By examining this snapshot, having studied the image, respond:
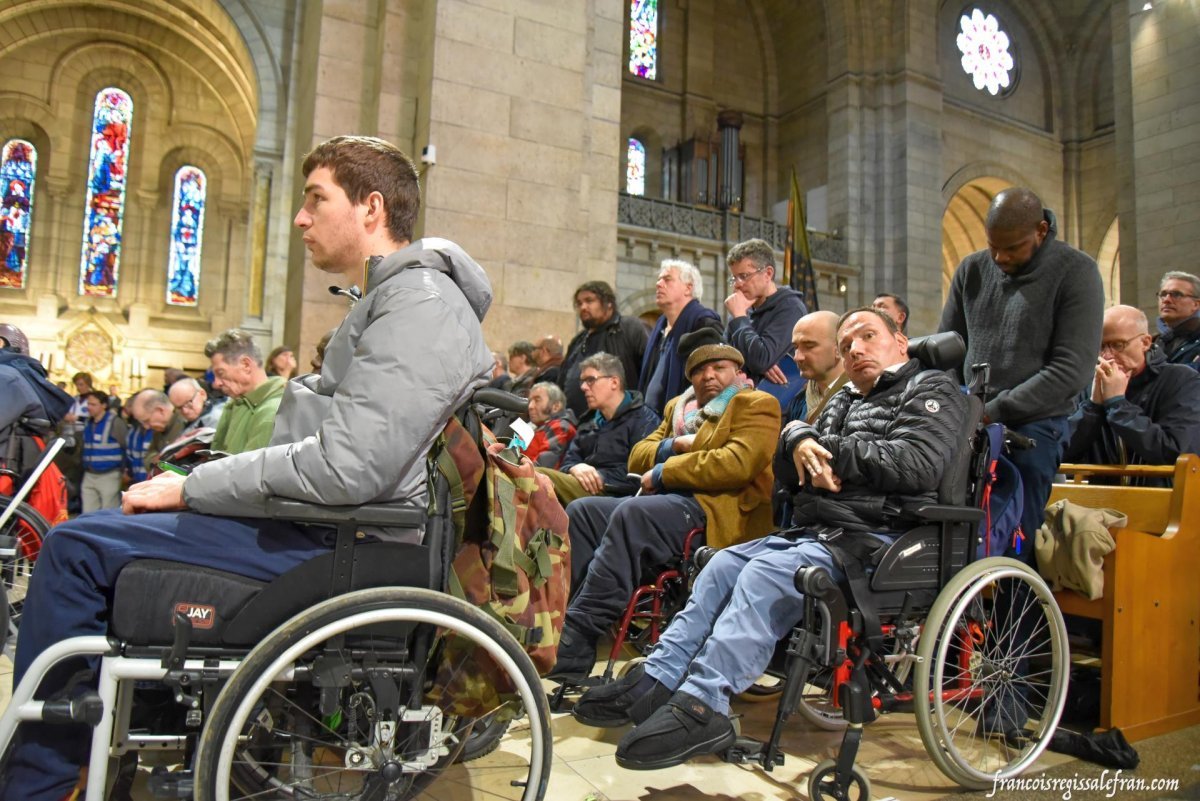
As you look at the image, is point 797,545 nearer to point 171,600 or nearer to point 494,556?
point 494,556

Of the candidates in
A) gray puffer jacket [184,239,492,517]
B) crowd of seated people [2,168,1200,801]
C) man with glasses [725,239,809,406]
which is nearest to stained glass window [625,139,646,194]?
crowd of seated people [2,168,1200,801]

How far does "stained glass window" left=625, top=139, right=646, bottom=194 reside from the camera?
1905 cm

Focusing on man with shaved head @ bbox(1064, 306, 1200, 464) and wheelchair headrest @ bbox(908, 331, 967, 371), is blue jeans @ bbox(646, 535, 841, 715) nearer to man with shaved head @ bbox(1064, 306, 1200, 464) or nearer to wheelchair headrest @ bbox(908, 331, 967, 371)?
wheelchair headrest @ bbox(908, 331, 967, 371)

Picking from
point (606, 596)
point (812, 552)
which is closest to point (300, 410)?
point (812, 552)

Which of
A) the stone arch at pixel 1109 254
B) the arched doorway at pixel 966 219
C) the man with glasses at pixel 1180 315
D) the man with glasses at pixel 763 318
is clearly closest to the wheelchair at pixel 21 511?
the man with glasses at pixel 763 318

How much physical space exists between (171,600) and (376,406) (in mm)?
521

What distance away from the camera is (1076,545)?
2748mm

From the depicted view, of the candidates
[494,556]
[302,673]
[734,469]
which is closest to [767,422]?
[734,469]

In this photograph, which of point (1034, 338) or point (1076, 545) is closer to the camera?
point (1076, 545)

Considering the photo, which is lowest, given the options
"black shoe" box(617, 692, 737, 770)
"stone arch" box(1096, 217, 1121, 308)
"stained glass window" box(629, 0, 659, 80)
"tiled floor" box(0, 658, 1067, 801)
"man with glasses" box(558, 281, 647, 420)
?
"tiled floor" box(0, 658, 1067, 801)

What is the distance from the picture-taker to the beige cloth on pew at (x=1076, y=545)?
2.73 metres

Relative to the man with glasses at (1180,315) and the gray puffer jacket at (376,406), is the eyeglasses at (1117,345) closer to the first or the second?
the man with glasses at (1180,315)

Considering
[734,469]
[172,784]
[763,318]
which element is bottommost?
[172,784]

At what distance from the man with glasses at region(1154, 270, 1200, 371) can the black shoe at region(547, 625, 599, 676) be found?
11.0ft
